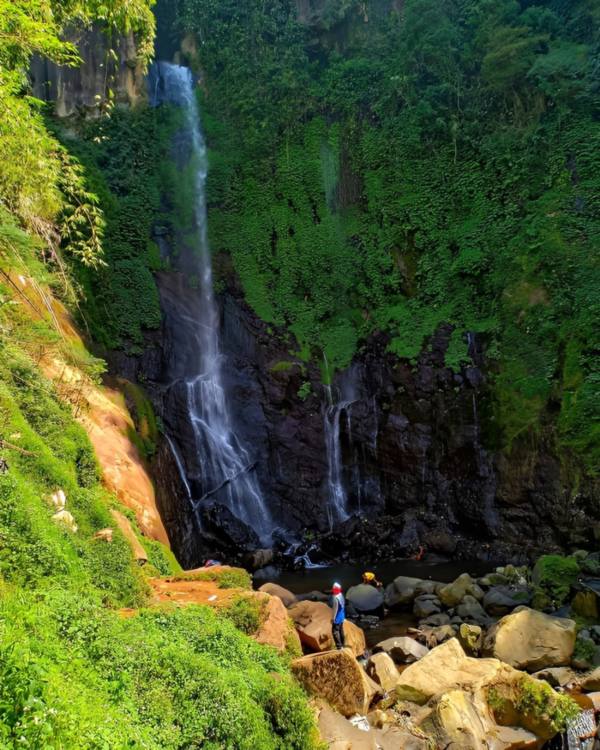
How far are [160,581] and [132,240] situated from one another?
18.0 metres

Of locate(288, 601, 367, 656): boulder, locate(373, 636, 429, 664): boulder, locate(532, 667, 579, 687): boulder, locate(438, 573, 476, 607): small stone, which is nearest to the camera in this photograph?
locate(532, 667, 579, 687): boulder

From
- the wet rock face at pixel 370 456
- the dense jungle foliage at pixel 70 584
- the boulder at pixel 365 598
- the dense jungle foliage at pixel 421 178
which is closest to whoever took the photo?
the dense jungle foliage at pixel 70 584

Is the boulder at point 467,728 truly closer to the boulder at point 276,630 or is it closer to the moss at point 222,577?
the boulder at point 276,630

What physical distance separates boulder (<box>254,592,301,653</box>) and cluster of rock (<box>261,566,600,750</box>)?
38 centimetres

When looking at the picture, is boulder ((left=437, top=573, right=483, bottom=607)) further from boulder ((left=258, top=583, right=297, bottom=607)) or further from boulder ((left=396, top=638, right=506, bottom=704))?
boulder ((left=396, top=638, right=506, bottom=704))

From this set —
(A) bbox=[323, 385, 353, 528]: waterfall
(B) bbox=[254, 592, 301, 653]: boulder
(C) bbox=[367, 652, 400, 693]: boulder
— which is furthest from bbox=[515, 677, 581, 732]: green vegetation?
(A) bbox=[323, 385, 353, 528]: waterfall

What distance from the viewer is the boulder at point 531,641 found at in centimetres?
1001

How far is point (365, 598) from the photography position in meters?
13.7

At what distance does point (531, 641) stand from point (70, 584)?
8296mm

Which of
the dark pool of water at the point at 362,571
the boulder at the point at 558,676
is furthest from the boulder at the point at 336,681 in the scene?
the dark pool of water at the point at 362,571

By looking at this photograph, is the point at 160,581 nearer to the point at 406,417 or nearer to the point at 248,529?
the point at 248,529

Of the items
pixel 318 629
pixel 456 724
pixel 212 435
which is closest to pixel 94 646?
pixel 456 724

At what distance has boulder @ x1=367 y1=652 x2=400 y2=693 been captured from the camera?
925 centimetres

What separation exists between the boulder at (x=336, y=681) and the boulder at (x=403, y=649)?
8.84ft
